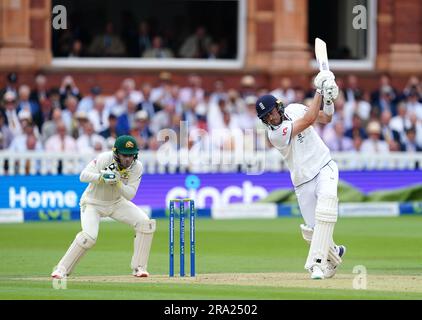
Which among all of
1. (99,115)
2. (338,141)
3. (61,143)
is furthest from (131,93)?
(338,141)

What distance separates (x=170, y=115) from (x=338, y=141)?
2.64 meters

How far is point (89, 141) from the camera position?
20328 millimetres

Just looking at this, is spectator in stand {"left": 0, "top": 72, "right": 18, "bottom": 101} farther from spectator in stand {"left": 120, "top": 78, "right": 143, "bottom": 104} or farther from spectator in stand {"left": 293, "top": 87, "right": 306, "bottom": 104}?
spectator in stand {"left": 293, "top": 87, "right": 306, "bottom": 104}

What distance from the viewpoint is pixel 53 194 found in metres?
19.4

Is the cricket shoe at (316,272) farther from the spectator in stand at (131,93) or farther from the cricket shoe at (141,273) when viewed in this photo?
the spectator in stand at (131,93)

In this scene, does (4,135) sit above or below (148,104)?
below

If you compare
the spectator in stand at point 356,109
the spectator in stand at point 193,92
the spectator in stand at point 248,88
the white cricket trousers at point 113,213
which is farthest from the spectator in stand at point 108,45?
the white cricket trousers at point 113,213

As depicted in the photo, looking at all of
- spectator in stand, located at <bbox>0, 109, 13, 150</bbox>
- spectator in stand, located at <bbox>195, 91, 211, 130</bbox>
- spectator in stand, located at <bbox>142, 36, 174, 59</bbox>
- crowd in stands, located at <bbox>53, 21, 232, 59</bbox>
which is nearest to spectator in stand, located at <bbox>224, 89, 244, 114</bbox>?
spectator in stand, located at <bbox>195, 91, 211, 130</bbox>

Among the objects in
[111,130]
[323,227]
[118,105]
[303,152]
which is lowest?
[323,227]

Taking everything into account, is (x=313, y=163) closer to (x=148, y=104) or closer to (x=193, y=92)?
(x=148, y=104)

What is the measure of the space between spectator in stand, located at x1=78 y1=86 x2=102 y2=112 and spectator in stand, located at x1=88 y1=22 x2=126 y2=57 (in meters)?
2.71

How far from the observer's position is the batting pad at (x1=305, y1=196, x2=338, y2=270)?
1223cm
